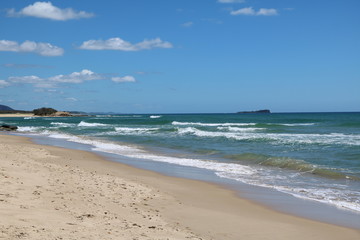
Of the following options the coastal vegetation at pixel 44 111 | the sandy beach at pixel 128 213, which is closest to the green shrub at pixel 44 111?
the coastal vegetation at pixel 44 111

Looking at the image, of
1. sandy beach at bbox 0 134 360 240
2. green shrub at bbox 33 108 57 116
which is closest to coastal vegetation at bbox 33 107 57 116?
green shrub at bbox 33 108 57 116

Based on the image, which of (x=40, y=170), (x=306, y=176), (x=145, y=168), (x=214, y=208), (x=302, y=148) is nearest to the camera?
(x=214, y=208)

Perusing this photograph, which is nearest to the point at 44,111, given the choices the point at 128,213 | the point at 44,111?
the point at 44,111

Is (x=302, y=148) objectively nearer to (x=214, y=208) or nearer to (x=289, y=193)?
(x=289, y=193)

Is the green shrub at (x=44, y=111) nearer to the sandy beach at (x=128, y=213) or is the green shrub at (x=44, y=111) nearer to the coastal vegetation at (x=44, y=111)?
the coastal vegetation at (x=44, y=111)

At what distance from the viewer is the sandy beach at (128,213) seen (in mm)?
5465

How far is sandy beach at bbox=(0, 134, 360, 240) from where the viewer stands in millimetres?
5465

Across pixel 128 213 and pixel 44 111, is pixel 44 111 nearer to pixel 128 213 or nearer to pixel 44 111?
pixel 44 111

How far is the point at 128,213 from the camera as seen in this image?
6730 millimetres

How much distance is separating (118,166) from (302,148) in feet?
34.6

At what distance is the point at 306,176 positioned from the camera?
12.8 metres

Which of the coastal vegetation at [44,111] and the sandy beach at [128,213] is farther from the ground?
the coastal vegetation at [44,111]

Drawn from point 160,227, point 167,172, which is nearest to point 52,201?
point 160,227

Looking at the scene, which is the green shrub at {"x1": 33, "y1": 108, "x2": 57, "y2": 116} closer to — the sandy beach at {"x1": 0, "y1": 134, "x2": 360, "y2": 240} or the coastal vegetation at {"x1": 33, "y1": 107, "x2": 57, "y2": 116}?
the coastal vegetation at {"x1": 33, "y1": 107, "x2": 57, "y2": 116}
